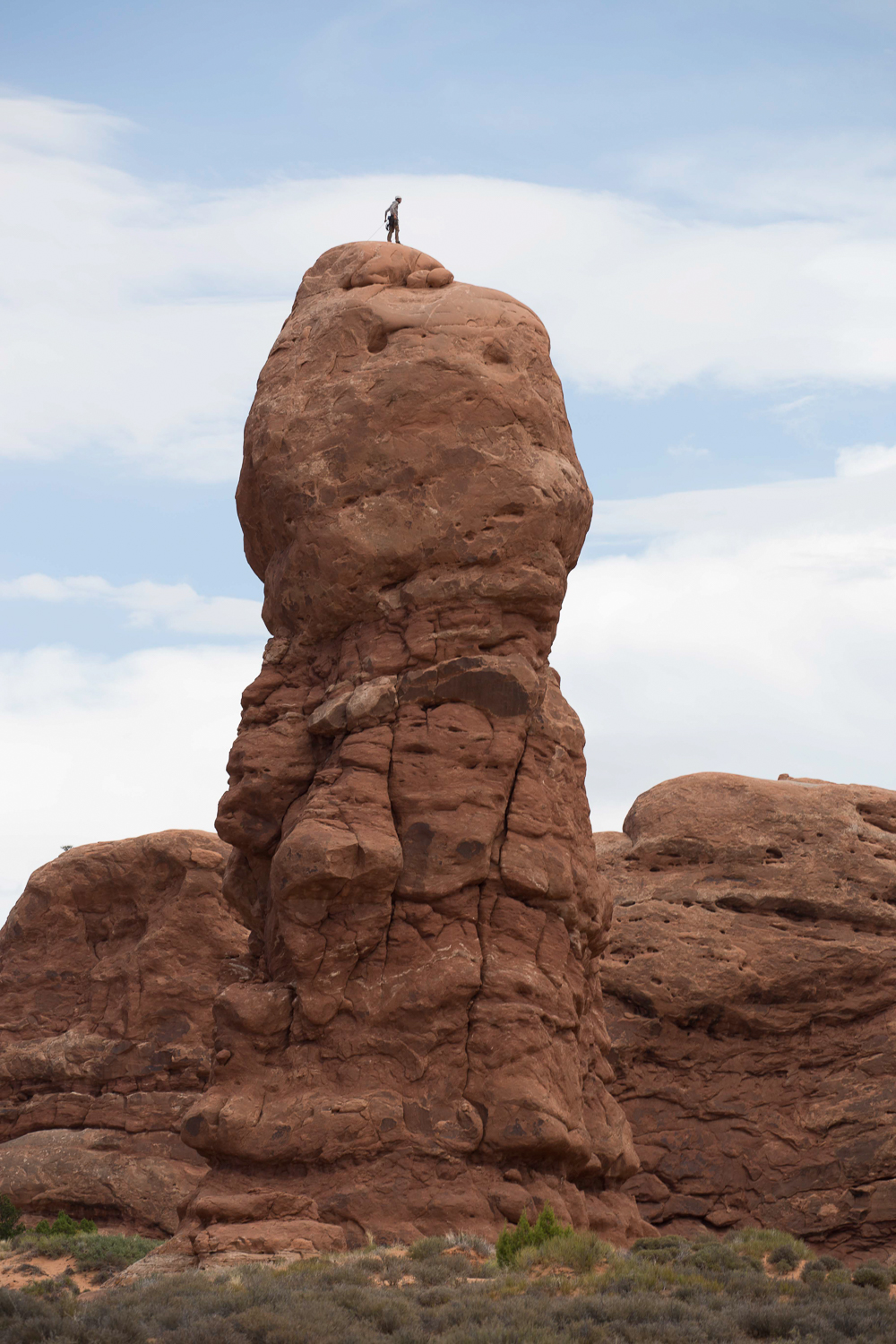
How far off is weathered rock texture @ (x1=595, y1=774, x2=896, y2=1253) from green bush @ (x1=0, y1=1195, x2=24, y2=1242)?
412 inches

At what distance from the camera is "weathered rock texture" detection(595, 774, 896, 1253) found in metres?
23.0

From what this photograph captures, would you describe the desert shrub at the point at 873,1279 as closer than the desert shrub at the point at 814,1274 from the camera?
No

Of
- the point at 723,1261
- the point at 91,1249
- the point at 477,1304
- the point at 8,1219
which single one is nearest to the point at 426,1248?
the point at 477,1304

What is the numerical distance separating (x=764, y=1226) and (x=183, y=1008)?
1230 centimetres

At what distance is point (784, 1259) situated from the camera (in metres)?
14.4

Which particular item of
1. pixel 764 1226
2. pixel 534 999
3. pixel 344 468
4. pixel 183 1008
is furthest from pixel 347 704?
pixel 183 1008

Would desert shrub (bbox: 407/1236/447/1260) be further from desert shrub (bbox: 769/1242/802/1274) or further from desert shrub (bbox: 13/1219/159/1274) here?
desert shrub (bbox: 13/1219/159/1274)

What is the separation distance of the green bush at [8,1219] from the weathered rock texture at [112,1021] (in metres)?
1.34

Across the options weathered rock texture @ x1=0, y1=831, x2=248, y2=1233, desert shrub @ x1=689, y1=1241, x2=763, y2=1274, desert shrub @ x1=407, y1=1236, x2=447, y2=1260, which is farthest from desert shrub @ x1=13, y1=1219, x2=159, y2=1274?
weathered rock texture @ x1=0, y1=831, x2=248, y2=1233

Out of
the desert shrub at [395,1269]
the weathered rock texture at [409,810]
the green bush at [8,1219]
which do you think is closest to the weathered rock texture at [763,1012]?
the weathered rock texture at [409,810]

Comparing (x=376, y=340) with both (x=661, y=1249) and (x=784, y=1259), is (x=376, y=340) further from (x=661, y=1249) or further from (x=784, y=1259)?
(x=784, y=1259)

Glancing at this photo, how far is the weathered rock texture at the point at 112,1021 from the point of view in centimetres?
2666

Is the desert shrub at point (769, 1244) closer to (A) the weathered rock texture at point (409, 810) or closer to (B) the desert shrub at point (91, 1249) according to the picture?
(A) the weathered rock texture at point (409, 810)

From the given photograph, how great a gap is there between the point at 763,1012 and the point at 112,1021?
43.5ft
